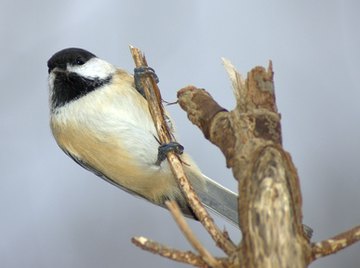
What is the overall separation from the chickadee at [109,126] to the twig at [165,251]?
0.92 m

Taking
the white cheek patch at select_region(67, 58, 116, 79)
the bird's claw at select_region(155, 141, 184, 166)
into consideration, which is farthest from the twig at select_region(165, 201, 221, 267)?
the white cheek patch at select_region(67, 58, 116, 79)

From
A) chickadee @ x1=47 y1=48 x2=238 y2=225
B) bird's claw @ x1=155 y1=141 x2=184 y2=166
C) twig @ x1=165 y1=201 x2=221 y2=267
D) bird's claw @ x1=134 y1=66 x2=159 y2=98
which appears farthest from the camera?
chickadee @ x1=47 y1=48 x2=238 y2=225

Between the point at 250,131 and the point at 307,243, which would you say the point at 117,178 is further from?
the point at 307,243

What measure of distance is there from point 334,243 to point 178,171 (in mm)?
445

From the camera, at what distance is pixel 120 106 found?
5.97 ft

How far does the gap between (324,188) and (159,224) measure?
2.52 feet

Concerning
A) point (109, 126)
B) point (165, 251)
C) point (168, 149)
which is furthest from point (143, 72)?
point (165, 251)

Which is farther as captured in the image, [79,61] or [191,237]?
[79,61]

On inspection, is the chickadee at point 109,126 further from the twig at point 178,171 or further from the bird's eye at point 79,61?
the twig at point 178,171

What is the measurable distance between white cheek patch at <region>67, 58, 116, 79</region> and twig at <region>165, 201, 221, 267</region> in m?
1.06

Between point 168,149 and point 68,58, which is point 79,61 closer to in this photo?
point 68,58

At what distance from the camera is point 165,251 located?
89cm

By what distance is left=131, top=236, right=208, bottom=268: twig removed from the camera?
2.89ft

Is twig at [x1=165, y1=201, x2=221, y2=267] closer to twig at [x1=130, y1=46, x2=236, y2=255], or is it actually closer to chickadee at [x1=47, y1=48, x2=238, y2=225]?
twig at [x1=130, y1=46, x2=236, y2=255]
